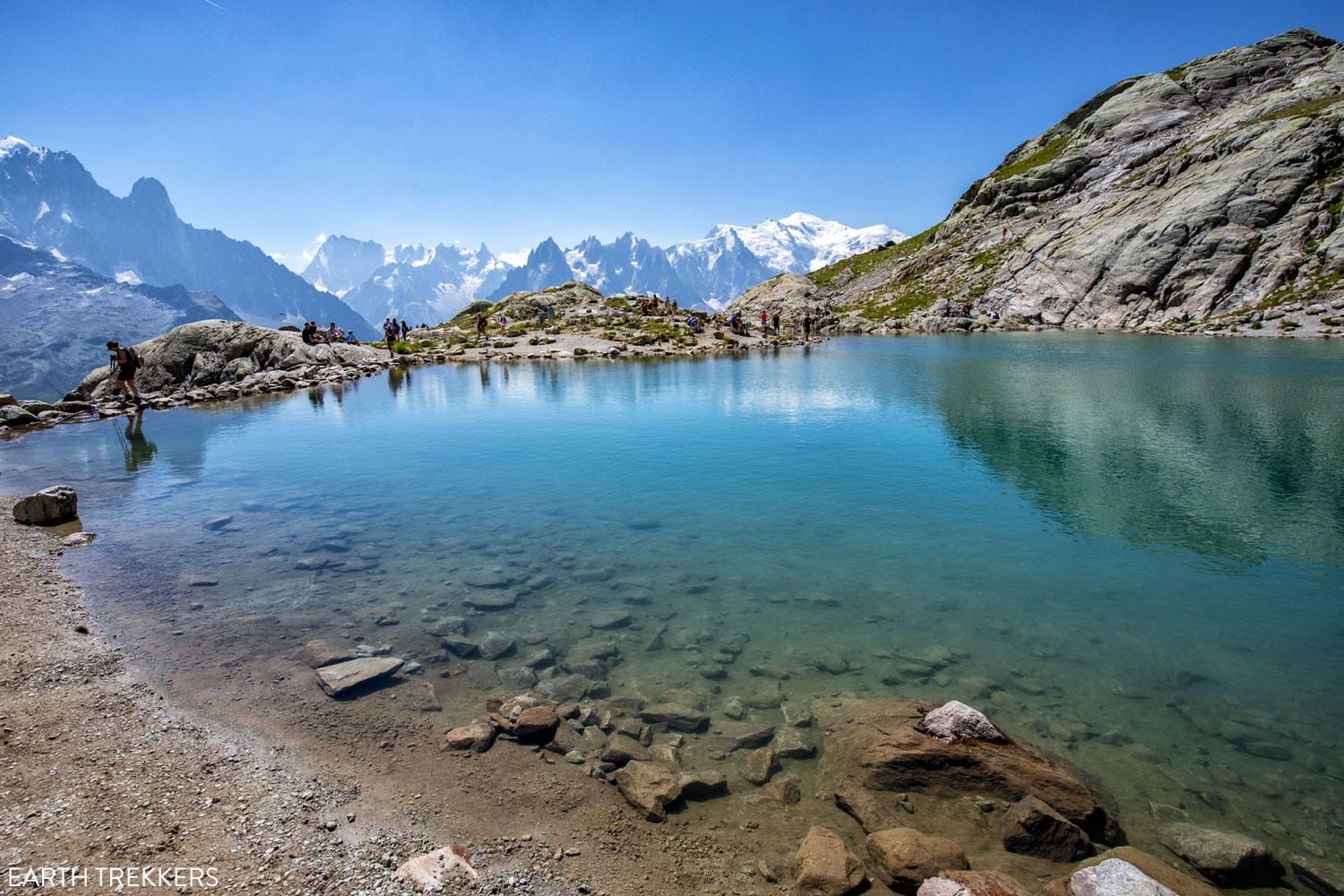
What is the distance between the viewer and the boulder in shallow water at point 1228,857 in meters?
8.09

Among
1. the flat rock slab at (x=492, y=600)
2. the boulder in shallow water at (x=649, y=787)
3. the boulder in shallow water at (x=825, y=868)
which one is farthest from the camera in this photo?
the flat rock slab at (x=492, y=600)

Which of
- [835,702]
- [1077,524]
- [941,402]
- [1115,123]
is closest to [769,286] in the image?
[1115,123]

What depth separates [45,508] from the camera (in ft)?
70.0

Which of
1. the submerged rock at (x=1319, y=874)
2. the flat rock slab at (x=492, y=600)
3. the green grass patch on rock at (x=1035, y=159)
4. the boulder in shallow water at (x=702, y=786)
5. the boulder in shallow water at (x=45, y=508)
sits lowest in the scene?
the submerged rock at (x=1319, y=874)

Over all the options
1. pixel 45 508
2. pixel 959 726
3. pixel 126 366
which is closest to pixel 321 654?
pixel 959 726

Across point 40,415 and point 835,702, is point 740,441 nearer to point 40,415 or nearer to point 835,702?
point 835,702

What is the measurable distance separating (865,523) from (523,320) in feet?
323

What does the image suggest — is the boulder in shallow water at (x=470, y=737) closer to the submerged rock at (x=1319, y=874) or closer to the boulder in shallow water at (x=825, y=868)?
the boulder in shallow water at (x=825, y=868)

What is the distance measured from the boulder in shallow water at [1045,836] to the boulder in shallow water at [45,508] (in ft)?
97.8

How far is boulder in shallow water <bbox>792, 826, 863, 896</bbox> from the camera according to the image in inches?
309

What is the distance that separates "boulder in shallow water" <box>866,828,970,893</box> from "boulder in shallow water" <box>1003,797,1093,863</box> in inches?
34.1

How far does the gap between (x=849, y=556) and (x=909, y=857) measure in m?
A: 11.1

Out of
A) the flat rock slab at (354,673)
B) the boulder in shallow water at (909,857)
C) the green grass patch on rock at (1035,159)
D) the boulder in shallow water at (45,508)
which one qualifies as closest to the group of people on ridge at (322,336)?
the boulder in shallow water at (45,508)

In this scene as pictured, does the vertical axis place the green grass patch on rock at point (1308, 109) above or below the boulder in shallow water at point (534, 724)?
above
